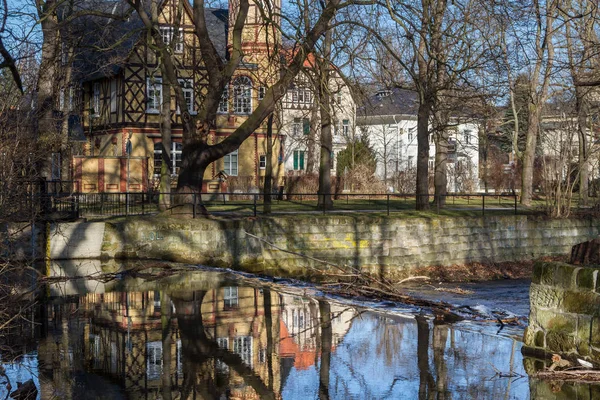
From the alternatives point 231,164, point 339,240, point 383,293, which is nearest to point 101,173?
point 231,164

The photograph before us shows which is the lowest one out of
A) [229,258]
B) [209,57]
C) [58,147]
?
[229,258]

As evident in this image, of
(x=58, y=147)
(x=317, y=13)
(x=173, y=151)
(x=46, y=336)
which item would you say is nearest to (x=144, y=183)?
(x=173, y=151)

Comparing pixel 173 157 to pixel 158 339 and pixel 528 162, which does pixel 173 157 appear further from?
pixel 158 339

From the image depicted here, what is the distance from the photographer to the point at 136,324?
1300 cm

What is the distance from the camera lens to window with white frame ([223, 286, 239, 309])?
14.9 meters

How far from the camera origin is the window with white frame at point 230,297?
588 inches

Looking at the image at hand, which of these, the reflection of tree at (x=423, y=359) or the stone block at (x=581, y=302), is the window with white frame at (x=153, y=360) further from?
the stone block at (x=581, y=302)

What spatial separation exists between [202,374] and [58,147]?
1900cm

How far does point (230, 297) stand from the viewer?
15.9m

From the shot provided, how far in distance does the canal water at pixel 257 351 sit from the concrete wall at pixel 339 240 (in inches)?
234

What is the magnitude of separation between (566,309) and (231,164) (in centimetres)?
4045

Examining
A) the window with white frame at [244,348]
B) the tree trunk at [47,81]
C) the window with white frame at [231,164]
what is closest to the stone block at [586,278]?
the window with white frame at [244,348]

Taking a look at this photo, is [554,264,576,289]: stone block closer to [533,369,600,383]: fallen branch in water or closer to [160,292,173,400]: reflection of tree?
[533,369,600,383]: fallen branch in water

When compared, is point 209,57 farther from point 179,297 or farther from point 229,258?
point 179,297
